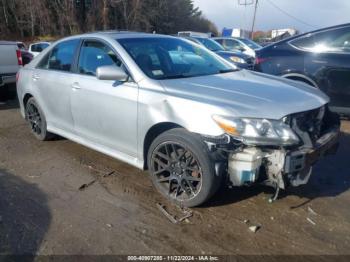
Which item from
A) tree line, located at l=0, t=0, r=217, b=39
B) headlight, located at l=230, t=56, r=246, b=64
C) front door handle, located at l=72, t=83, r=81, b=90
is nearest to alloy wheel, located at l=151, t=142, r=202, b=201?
front door handle, located at l=72, t=83, r=81, b=90

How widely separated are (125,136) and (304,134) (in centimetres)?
184

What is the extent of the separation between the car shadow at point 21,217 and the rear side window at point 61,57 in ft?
5.17

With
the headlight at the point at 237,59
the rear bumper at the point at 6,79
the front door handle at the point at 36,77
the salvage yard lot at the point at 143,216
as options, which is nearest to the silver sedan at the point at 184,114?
the front door handle at the point at 36,77

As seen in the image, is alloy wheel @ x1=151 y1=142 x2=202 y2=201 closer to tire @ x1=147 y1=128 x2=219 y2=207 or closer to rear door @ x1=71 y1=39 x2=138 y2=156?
tire @ x1=147 y1=128 x2=219 y2=207

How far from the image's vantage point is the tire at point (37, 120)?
5.43 m

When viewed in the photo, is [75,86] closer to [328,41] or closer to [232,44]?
[328,41]

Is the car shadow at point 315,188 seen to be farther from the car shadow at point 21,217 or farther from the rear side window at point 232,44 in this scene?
the rear side window at point 232,44

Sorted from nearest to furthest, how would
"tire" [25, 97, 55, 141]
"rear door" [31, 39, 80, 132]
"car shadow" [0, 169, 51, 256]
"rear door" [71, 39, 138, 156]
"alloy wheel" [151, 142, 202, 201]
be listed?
"car shadow" [0, 169, 51, 256] < "alloy wheel" [151, 142, 202, 201] < "rear door" [71, 39, 138, 156] < "rear door" [31, 39, 80, 132] < "tire" [25, 97, 55, 141]

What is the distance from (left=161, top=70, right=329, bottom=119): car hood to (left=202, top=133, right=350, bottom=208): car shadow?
969 millimetres

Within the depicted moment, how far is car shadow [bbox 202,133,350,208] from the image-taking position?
3.78 meters

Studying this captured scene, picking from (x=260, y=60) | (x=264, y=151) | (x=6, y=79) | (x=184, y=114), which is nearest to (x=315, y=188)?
(x=264, y=151)

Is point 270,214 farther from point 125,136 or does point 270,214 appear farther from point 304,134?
point 125,136

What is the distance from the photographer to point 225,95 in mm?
3377

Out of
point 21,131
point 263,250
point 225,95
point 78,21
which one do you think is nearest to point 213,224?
point 263,250
